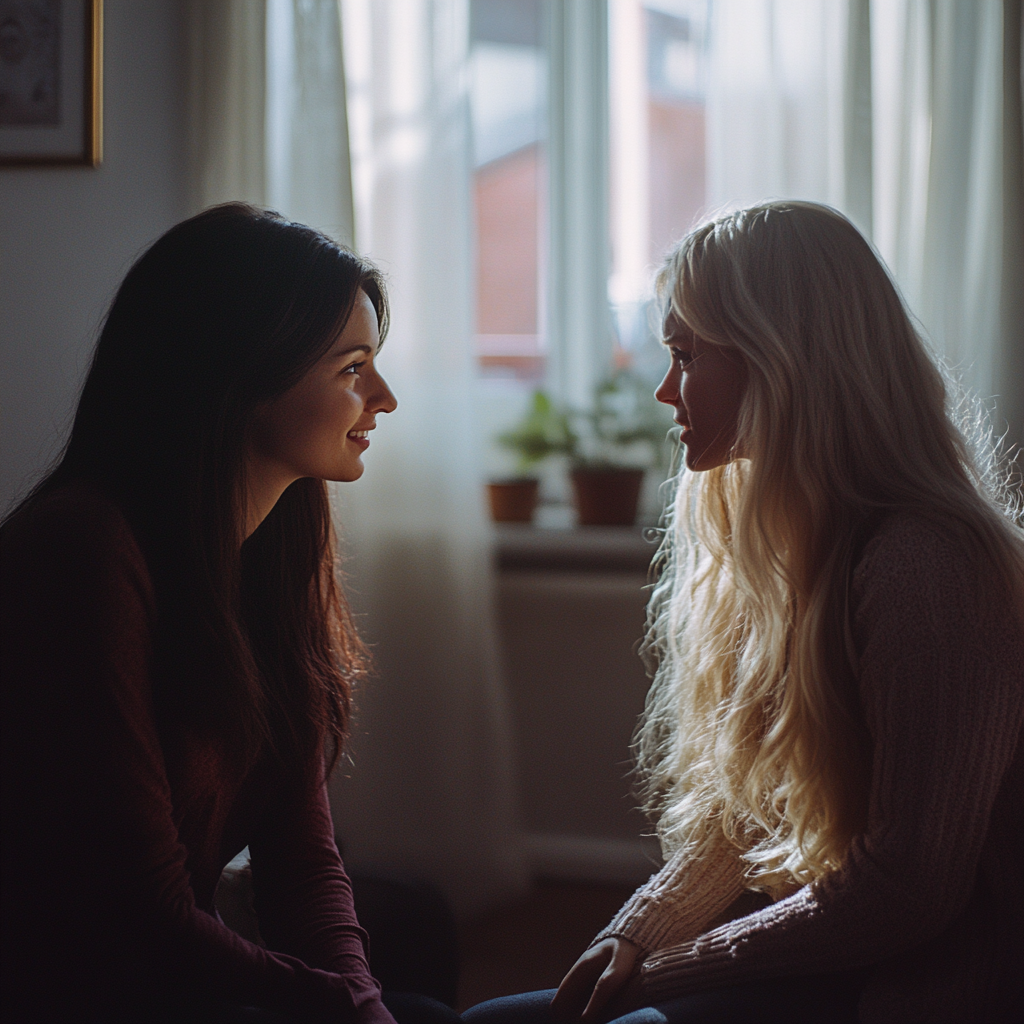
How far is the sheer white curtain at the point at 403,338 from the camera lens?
200 centimetres

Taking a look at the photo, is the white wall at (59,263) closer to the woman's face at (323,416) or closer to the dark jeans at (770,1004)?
the woman's face at (323,416)

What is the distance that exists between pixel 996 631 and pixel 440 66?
1.62m

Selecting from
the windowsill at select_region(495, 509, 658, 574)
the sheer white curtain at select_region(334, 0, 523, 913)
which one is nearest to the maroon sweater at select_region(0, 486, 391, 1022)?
the sheer white curtain at select_region(334, 0, 523, 913)

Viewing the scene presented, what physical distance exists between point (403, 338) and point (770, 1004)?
144 centimetres

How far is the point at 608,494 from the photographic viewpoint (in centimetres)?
215

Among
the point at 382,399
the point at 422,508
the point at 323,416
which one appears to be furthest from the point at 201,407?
the point at 422,508

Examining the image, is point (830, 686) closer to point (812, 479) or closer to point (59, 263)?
point (812, 479)

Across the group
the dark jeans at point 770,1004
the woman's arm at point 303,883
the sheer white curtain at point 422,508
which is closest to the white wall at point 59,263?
the sheer white curtain at point 422,508

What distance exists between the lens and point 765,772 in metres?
1.05

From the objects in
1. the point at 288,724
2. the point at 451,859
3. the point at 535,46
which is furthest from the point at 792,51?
the point at 451,859

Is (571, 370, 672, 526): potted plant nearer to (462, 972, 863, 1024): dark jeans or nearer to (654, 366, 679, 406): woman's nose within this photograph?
(654, 366, 679, 406): woman's nose

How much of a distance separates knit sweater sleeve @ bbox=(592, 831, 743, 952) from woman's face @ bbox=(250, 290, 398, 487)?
1.98 feet

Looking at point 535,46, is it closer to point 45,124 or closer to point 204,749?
point 45,124

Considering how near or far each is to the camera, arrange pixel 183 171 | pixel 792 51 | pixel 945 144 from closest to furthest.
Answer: pixel 945 144, pixel 792 51, pixel 183 171
